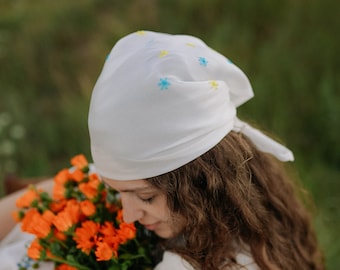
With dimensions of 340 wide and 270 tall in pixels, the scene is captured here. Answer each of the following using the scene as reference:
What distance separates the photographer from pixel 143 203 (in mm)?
1512

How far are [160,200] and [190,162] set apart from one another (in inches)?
6.0

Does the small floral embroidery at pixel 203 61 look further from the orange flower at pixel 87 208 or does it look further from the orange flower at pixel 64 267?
the orange flower at pixel 64 267

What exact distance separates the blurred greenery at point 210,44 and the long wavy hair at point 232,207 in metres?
0.88

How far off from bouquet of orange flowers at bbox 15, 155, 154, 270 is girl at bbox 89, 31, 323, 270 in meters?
0.09

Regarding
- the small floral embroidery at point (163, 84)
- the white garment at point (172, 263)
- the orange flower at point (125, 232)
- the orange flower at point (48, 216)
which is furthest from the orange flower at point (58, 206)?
the small floral embroidery at point (163, 84)

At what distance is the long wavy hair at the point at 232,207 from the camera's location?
4.87ft

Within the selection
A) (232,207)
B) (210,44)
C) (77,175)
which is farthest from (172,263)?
(210,44)

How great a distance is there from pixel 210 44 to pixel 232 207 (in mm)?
2295

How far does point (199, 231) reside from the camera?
158 cm

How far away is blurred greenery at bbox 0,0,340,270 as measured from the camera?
3.22m

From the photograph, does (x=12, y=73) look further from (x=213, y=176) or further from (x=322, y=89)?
(x=213, y=176)

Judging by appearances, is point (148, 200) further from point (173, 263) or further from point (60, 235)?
point (60, 235)

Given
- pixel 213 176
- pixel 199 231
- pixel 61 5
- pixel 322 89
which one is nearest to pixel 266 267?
pixel 199 231

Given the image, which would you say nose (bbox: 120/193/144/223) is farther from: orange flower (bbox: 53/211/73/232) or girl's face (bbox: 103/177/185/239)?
orange flower (bbox: 53/211/73/232)
